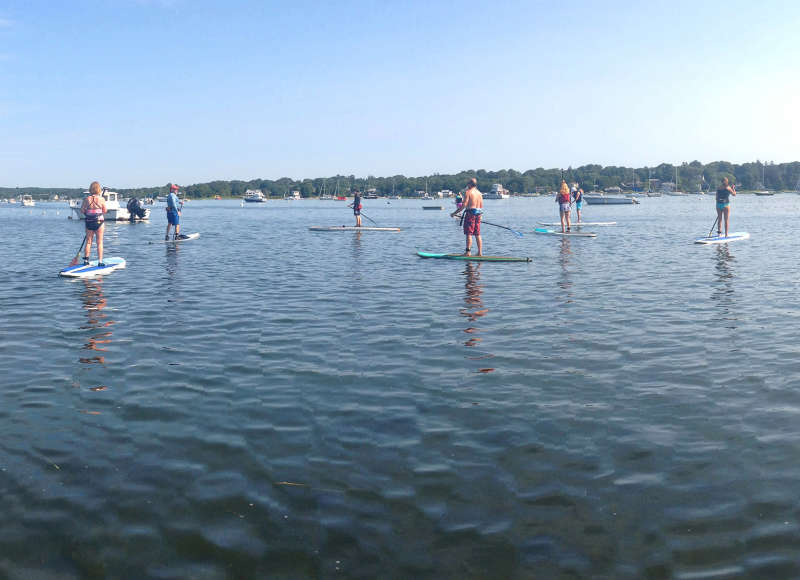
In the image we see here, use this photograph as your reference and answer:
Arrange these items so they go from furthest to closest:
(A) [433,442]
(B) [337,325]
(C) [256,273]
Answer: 1. (C) [256,273]
2. (B) [337,325]
3. (A) [433,442]

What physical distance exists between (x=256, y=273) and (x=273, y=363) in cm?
1241

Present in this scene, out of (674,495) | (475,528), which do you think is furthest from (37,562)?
(674,495)

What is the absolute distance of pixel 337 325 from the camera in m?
12.4

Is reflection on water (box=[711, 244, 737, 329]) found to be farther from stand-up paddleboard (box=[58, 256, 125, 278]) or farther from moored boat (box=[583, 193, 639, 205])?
moored boat (box=[583, 193, 639, 205])

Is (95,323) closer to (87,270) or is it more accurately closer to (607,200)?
(87,270)

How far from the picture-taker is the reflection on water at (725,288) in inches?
514

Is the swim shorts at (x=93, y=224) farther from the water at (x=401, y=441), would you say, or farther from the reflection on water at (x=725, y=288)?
the reflection on water at (x=725, y=288)

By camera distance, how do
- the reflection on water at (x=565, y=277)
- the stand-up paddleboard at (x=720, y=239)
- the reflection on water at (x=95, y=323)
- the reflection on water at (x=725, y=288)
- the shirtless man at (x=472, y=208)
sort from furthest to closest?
the stand-up paddleboard at (x=720, y=239) < the shirtless man at (x=472, y=208) < the reflection on water at (x=565, y=277) < the reflection on water at (x=725, y=288) < the reflection on water at (x=95, y=323)

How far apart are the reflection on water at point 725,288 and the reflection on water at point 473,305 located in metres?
4.59

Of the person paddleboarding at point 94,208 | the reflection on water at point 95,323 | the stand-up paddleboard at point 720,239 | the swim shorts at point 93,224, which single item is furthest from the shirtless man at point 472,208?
the stand-up paddleboard at point 720,239

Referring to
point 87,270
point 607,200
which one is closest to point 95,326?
point 87,270

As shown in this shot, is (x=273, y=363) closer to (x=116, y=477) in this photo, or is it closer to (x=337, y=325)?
(x=337, y=325)

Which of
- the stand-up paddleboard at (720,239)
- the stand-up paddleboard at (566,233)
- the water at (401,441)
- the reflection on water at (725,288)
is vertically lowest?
the water at (401,441)

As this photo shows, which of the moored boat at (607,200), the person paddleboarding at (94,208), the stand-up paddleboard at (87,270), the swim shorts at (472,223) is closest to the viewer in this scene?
the person paddleboarding at (94,208)
